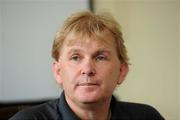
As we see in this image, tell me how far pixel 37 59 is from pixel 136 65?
83 cm

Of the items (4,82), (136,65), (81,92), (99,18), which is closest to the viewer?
(81,92)

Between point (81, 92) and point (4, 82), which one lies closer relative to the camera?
point (81, 92)

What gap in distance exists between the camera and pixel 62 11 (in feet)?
8.27

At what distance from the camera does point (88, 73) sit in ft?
3.89

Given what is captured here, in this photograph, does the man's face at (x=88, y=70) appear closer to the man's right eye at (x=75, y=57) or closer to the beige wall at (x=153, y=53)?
the man's right eye at (x=75, y=57)

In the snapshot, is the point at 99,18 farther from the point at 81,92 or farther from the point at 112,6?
the point at 112,6

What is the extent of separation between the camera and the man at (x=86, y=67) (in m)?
1.22

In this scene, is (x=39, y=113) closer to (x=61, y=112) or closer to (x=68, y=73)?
(x=61, y=112)

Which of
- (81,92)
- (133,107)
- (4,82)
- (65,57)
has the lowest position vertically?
(4,82)

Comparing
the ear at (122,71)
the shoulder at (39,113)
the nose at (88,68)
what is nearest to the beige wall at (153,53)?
the ear at (122,71)

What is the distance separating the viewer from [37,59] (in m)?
2.49

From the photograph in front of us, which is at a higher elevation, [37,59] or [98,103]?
[98,103]

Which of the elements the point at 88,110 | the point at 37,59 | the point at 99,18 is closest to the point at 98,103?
the point at 88,110

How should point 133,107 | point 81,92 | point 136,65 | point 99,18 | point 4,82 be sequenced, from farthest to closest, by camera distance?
1. point 136,65
2. point 4,82
3. point 133,107
4. point 99,18
5. point 81,92
